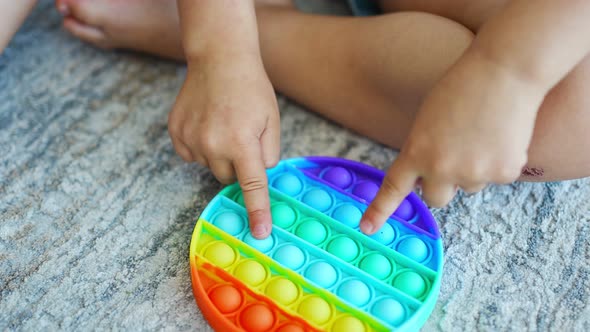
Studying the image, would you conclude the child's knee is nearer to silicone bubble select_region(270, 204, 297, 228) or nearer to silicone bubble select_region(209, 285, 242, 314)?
silicone bubble select_region(270, 204, 297, 228)

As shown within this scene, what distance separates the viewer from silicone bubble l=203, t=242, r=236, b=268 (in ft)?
1.91

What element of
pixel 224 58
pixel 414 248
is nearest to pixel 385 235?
pixel 414 248

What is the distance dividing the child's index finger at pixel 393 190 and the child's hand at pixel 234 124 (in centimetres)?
13

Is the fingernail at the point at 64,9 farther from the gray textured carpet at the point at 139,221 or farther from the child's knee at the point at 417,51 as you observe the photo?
the child's knee at the point at 417,51

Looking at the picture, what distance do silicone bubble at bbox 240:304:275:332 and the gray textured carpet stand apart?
0.06 metres

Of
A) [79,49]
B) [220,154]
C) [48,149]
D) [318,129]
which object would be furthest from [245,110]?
[79,49]

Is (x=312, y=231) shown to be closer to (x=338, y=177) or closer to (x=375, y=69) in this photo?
(x=338, y=177)

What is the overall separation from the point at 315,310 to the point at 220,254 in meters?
0.11

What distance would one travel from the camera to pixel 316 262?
587 mm

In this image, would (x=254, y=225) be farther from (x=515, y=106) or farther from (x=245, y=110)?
(x=515, y=106)

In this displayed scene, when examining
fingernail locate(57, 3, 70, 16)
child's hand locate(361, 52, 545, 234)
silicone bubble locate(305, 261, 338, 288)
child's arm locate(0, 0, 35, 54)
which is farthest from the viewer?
fingernail locate(57, 3, 70, 16)

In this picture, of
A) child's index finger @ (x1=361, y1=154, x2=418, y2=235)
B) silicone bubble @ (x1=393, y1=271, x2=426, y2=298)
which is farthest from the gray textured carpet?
child's index finger @ (x1=361, y1=154, x2=418, y2=235)

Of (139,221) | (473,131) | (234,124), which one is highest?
(473,131)

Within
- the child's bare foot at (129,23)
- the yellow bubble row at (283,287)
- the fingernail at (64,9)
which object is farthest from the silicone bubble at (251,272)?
the fingernail at (64,9)
